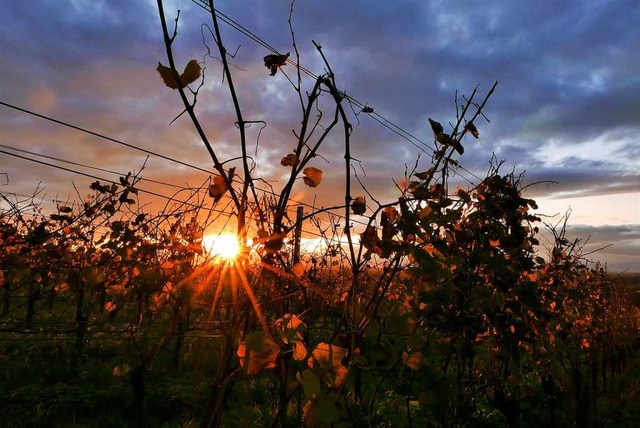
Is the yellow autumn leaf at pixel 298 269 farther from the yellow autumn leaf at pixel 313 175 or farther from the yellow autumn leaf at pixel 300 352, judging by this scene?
the yellow autumn leaf at pixel 300 352

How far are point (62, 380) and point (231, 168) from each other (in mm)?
4984

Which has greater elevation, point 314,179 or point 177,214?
point 177,214

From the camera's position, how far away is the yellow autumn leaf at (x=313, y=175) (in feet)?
4.52

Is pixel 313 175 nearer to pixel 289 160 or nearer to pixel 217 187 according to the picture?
pixel 289 160

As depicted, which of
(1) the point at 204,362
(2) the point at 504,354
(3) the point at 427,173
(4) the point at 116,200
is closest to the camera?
(3) the point at 427,173

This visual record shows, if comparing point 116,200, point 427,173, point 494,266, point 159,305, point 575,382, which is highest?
point 116,200

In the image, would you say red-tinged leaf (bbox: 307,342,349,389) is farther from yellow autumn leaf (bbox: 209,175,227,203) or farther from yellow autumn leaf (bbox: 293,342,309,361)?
yellow autumn leaf (bbox: 209,175,227,203)

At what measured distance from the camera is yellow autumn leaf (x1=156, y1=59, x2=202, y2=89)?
3.35ft

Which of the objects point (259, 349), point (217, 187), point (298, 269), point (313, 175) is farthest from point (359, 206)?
point (259, 349)

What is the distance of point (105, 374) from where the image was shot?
4.93 m

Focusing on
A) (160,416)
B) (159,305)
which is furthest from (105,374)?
(159,305)

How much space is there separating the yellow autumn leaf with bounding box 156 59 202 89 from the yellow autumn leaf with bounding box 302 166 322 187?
1.53ft

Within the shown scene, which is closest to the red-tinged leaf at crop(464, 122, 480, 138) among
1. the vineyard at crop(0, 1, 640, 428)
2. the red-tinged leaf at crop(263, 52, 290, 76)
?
the vineyard at crop(0, 1, 640, 428)

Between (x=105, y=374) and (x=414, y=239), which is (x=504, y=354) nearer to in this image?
(x=414, y=239)
